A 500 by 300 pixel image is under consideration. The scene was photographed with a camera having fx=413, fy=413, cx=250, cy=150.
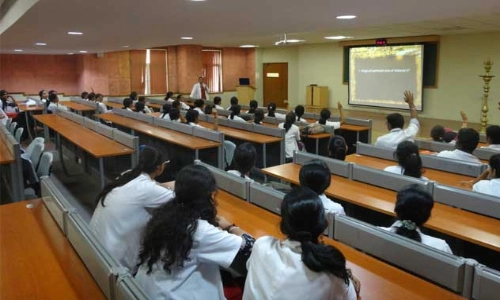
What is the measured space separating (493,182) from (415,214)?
131 centimetres

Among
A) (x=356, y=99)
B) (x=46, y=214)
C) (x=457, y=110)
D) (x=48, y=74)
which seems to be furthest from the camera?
(x=48, y=74)

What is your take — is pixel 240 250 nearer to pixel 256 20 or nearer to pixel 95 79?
pixel 256 20

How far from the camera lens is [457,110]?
11539mm

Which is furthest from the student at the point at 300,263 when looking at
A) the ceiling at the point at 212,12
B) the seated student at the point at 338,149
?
the seated student at the point at 338,149

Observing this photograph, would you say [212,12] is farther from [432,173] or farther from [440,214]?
[440,214]

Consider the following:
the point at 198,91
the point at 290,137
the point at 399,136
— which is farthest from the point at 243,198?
the point at 198,91

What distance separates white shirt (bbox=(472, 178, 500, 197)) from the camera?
3111mm

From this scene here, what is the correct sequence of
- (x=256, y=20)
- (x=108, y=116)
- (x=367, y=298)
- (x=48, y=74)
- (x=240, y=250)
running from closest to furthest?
(x=367, y=298), (x=240, y=250), (x=256, y=20), (x=108, y=116), (x=48, y=74)

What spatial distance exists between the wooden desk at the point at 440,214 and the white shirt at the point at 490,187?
380 millimetres

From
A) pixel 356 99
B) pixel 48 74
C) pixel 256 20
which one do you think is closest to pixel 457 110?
pixel 356 99

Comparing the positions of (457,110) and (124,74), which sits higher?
(124,74)

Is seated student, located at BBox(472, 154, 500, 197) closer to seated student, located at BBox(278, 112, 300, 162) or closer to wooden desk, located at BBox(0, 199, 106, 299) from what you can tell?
wooden desk, located at BBox(0, 199, 106, 299)

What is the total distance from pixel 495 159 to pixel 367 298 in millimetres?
1986

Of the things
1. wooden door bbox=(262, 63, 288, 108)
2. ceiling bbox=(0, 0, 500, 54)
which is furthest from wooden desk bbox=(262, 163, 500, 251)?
wooden door bbox=(262, 63, 288, 108)
